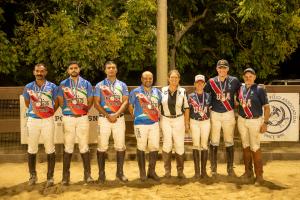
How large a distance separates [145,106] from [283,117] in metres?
3.33

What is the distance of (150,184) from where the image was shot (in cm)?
702

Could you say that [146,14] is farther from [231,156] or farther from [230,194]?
[230,194]

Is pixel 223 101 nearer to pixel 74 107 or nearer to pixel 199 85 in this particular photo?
pixel 199 85

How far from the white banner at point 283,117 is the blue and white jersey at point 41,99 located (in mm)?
4342

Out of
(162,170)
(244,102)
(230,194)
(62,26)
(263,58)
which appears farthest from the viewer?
(263,58)

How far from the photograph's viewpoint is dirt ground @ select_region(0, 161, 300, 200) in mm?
6469

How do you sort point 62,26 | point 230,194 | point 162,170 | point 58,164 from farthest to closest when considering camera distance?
point 62,26 < point 58,164 < point 162,170 < point 230,194

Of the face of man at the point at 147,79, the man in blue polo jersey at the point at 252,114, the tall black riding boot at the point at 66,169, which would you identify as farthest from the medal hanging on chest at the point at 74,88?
the man in blue polo jersey at the point at 252,114

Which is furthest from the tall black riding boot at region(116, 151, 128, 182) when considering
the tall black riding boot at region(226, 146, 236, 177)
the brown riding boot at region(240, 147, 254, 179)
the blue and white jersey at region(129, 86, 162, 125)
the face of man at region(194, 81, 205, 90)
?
the brown riding boot at region(240, 147, 254, 179)

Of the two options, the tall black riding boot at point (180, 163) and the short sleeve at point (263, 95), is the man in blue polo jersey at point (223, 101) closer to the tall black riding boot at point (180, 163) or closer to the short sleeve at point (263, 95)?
the short sleeve at point (263, 95)

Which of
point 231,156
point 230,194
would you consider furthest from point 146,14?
point 230,194

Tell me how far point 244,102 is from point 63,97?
111 inches

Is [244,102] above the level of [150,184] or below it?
above

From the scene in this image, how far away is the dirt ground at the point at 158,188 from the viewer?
647 centimetres
